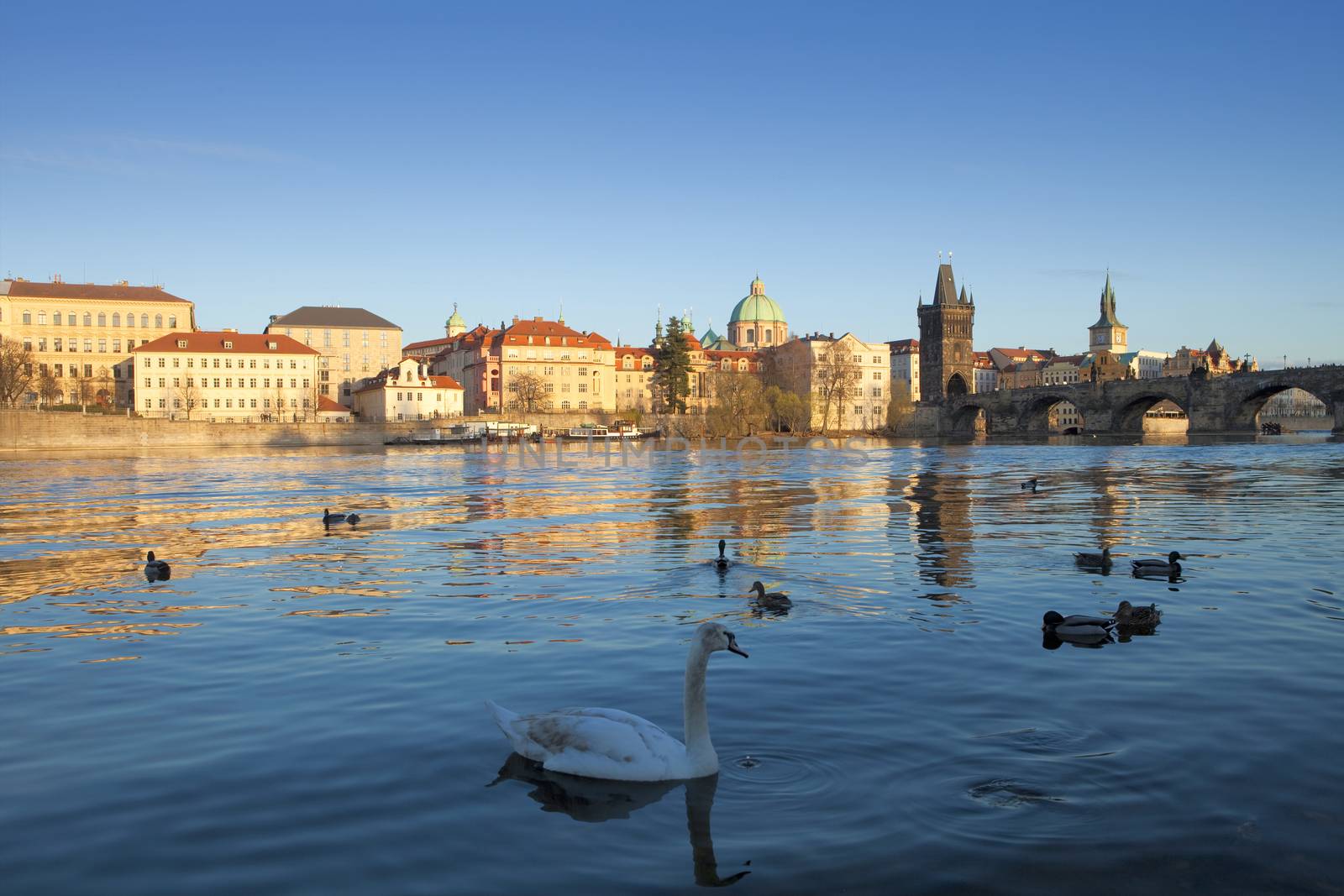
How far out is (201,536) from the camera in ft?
71.0

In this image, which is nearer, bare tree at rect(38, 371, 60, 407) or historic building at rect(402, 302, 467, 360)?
bare tree at rect(38, 371, 60, 407)

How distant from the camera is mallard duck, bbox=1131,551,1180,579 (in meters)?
14.6

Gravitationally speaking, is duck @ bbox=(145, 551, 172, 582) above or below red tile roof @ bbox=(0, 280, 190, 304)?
below

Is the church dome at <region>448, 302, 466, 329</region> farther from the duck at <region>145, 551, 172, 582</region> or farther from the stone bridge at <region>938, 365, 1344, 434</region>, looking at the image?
the duck at <region>145, 551, 172, 582</region>

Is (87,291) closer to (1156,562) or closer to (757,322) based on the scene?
(757,322)

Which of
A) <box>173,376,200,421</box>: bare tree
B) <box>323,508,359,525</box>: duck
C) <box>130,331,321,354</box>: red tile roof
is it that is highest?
<box>130,331,321,354</box>: red tile roof

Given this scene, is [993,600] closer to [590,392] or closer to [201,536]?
[201,536]

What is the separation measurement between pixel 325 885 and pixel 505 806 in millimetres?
1319

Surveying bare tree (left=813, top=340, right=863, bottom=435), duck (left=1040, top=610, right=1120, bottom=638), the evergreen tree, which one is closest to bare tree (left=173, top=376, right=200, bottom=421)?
the evergreen tree

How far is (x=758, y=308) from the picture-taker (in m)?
192

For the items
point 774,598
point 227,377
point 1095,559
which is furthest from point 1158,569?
point 227,377

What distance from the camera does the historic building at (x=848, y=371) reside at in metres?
147

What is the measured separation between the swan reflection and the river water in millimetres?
27

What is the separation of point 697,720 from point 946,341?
566 feet
